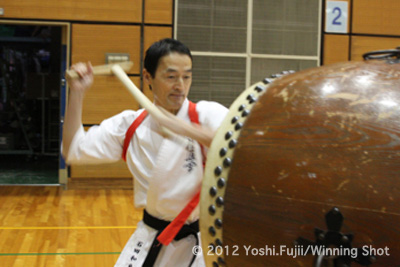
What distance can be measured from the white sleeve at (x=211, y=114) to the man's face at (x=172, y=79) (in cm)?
8

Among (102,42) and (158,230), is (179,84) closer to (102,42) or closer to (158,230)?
(158,230)

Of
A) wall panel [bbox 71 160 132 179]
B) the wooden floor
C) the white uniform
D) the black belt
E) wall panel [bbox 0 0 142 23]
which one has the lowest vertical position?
the wooden floor

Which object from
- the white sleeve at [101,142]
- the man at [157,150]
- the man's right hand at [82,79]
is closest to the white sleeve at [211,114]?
the man at [157,150]

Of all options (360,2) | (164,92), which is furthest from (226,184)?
(360,2)

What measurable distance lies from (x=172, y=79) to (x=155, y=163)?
281mm

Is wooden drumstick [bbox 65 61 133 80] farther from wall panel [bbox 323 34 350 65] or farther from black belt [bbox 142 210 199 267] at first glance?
wall panel [bbox 323 34 350 65]

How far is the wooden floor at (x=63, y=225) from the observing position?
10.4 ft

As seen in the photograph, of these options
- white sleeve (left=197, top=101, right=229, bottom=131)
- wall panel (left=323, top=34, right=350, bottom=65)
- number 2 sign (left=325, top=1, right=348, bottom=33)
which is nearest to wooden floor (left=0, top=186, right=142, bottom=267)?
white sleeve (left=197, top=101, right=229, bottom=131)

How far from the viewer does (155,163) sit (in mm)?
1509

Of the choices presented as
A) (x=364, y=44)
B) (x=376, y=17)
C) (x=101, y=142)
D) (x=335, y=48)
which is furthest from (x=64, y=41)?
(x=101, y=142)

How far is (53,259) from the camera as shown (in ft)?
10.2

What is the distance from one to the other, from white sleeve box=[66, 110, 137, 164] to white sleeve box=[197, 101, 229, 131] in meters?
0.26

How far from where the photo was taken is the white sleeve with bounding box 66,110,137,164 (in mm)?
1523

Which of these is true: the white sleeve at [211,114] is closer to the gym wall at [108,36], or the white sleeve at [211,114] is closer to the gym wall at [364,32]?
the gym wall at [108,36]
